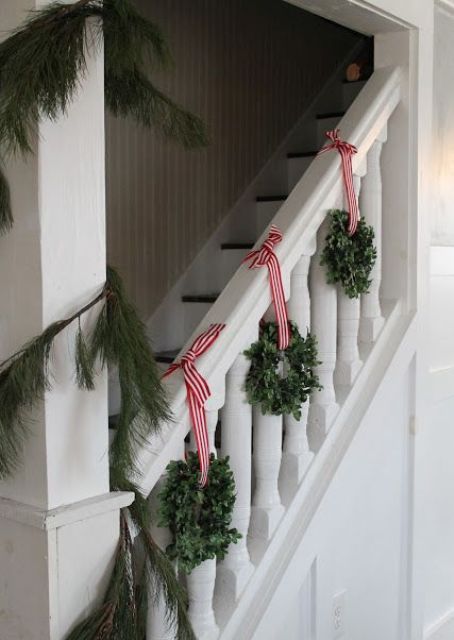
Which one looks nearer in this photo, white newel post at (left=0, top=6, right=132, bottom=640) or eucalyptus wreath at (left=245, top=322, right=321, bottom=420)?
white newel post at (left=0, top=6, right=132, bottom=640)

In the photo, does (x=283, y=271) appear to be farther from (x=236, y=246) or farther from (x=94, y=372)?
(x=236, y=246)

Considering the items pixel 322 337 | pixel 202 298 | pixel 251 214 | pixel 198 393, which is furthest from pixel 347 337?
pixel 251 214

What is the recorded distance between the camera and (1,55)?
1.45 meters

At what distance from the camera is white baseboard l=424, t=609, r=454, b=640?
9.47ft

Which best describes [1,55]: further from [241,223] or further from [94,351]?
[241,223]

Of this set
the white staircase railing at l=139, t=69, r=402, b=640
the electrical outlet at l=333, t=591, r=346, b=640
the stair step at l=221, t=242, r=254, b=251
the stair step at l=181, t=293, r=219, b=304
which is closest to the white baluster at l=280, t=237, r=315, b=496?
the white staircase railing at l=139, t=69, r=402, b=640

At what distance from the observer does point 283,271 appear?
2.12 meters

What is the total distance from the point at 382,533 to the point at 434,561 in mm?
441

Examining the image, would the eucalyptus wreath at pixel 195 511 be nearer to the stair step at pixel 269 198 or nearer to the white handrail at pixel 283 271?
the white handrail at pixel 283 271

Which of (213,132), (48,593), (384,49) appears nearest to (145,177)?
(213,132)

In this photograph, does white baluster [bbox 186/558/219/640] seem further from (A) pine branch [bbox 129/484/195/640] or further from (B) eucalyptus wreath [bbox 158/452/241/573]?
(A) pine branch [bbox 129/484/195/640]

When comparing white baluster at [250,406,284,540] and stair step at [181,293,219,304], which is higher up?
stair step at [181,293,219,304]

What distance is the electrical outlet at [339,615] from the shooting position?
2.41 meters

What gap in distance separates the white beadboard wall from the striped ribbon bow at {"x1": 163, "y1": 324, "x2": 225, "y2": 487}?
1.25 meters
